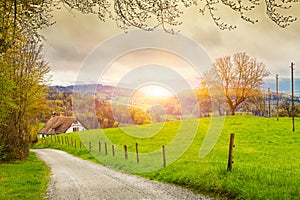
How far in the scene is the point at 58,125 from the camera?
94000 millimetres

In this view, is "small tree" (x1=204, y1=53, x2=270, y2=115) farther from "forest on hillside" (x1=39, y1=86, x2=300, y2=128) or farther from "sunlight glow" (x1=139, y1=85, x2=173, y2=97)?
"sunlight glow" (x1=139, y1=85, x2=173, y2=97)

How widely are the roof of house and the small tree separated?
49680mm

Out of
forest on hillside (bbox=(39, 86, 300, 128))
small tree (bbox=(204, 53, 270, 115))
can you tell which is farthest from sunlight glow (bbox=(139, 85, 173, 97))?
small tree (bbox=(204, 53, 270, 115))

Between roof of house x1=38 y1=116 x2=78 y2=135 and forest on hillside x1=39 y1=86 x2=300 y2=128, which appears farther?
roof of house x1=38 y1=116 x2=78 y2=135

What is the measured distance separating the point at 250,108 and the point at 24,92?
46.5 m

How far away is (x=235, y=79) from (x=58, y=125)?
57.5 meters

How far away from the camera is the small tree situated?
188 feet

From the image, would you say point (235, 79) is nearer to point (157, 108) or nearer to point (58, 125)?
point (157, 108)

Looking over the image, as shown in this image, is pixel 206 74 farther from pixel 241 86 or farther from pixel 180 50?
pixel 180 50

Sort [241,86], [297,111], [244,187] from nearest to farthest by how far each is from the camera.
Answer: [244,187] < [241,86] < [297,111]

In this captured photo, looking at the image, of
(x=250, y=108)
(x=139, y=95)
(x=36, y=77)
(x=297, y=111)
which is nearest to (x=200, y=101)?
(x=250, y=108)

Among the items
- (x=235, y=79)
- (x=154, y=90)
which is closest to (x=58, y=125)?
(x=235, y=79)

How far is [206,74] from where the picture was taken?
199 feet

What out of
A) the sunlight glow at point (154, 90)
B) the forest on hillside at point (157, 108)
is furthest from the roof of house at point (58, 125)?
the sunlight glow at point (154, 90)
